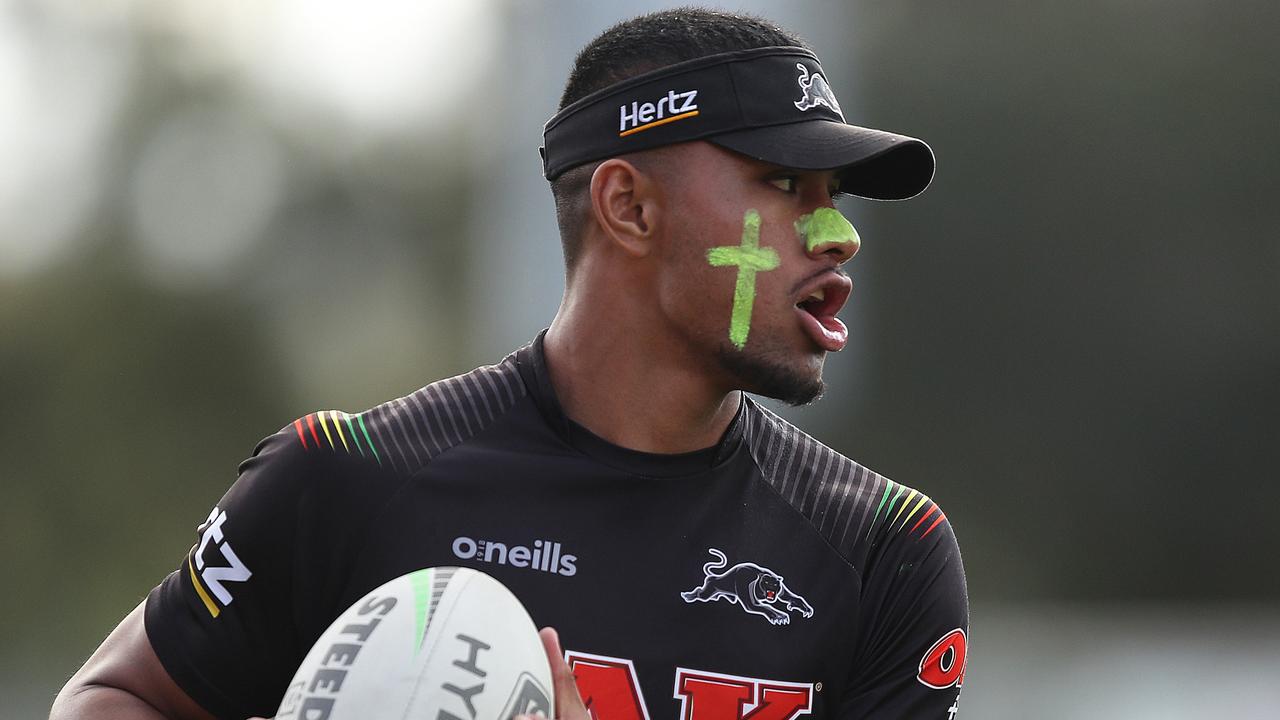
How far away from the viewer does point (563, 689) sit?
8.21 feet

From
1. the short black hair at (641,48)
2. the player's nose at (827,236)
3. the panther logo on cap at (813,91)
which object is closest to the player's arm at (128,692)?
the short black hair at (641,48)

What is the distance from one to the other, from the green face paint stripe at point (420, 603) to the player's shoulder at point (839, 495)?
93 centimetres

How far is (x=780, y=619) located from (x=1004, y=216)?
44.6ft

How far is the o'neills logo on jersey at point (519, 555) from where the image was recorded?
297 centimetres

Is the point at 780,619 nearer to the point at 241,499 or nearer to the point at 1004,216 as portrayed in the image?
the point at 241,499

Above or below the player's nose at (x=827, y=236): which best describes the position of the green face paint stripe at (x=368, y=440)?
below

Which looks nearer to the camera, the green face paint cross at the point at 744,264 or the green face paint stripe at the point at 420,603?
the green face paint stripe at the point at 420,603

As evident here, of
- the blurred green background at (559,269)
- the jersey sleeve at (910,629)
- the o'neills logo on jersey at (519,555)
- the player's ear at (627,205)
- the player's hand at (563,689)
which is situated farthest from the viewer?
the blurred green background at (559,269)

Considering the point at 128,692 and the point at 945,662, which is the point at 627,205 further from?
the point at 128,692

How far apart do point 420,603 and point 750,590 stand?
0.80 m

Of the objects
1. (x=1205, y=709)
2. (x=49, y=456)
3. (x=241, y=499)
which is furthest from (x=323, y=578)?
(x=49, y=456)

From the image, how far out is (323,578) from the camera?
293 centimetres

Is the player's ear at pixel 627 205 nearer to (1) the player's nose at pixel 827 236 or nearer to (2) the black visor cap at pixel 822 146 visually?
(2) the black visor cap at pixel 822 146

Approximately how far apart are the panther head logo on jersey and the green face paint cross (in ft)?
1.52
